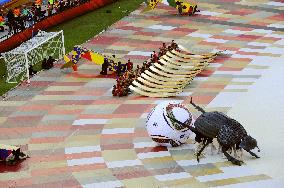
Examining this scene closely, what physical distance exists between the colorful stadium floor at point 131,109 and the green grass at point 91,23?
88cm

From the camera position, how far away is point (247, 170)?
66.5 feet

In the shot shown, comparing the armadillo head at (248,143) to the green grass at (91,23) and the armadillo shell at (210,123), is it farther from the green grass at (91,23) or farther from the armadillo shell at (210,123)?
the green grass at (91,23)

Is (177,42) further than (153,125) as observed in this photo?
Yes

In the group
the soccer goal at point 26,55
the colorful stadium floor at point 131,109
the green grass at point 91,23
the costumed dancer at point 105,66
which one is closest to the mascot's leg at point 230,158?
the colorful stadium floor at point 131,109

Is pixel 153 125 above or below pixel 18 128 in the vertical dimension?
above

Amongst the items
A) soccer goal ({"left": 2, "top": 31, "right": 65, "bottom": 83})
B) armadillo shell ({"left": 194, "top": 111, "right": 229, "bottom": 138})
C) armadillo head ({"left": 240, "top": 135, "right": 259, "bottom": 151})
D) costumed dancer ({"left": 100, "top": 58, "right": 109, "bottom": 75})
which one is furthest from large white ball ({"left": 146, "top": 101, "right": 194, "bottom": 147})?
soccer goal ({"left": 2, "top": 31, "right": 65, "bottom": 83})

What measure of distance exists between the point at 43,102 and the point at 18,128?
9.91ft

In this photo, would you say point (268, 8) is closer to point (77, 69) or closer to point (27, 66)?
point (77, 69)

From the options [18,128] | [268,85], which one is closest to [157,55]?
[268,85]

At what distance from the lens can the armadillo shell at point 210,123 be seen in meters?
20.7

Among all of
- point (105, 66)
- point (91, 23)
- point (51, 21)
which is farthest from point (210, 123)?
point (91, 23)

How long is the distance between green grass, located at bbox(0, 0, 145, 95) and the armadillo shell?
45.6 ft

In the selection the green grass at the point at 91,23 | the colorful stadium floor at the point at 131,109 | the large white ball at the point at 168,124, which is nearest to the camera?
the colorful stadium floor at the point at 131,109

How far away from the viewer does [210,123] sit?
819 inches
